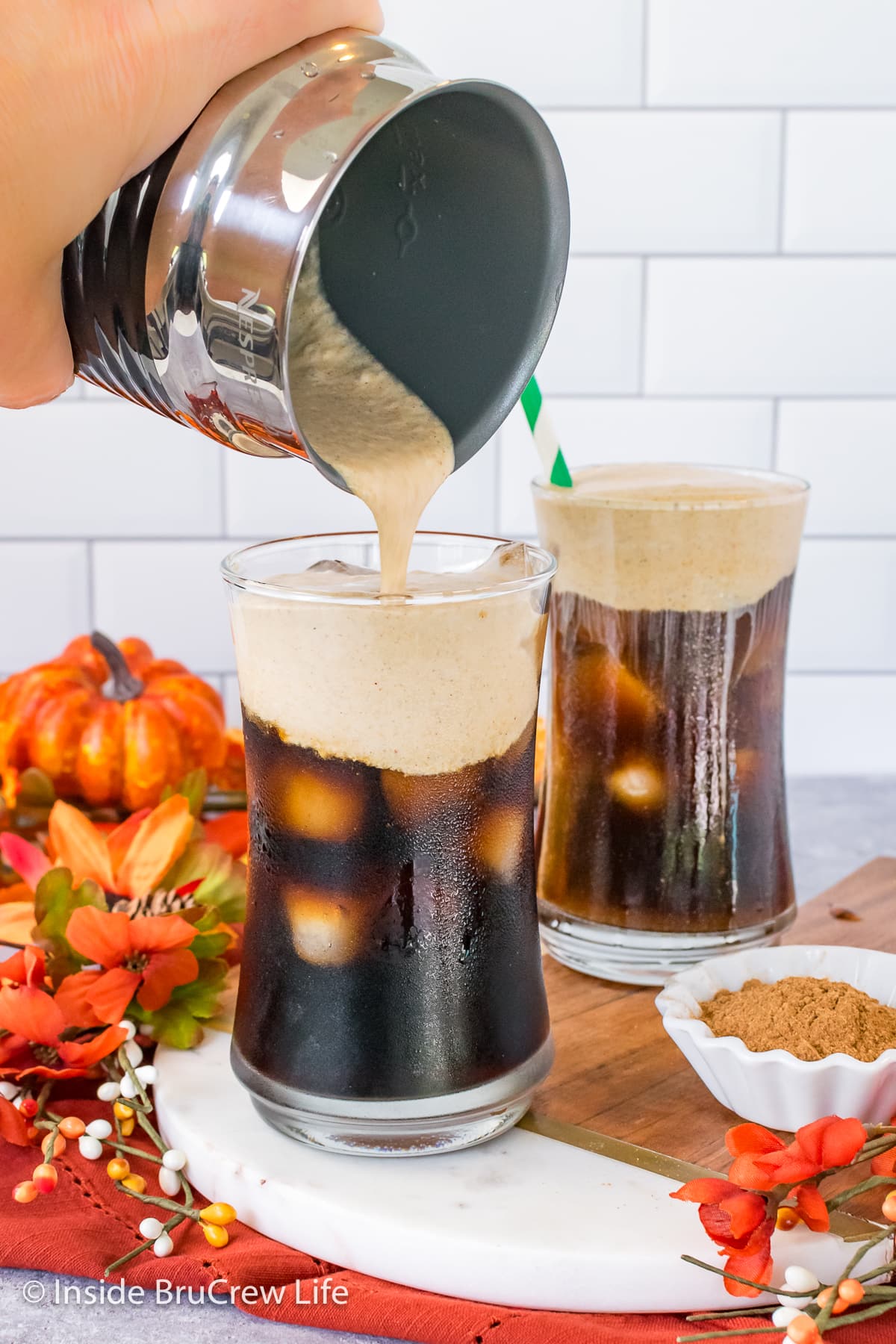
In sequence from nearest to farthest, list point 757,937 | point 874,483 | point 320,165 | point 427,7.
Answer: point 320,165 < point 757,937 < point 427,7 < point 874,483

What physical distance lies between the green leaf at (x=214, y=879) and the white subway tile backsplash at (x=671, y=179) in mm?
798

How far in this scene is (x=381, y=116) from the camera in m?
0.53

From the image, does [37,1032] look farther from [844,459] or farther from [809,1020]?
[844,459]

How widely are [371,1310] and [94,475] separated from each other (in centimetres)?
107

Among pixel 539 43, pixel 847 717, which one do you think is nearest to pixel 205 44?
pixel 539 43

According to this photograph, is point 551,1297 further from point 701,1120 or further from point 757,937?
point 757,937

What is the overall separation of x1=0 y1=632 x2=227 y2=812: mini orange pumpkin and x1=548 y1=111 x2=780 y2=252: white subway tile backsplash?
1.98 feet

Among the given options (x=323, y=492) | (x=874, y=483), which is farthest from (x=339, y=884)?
(x=874, y=483)

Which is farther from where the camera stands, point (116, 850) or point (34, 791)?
point (34, 791)

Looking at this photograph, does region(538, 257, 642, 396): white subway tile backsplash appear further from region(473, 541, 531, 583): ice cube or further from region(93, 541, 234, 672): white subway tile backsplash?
region(473, 541, 531, 583): ice cube

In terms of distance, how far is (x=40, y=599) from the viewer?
5.02 ft

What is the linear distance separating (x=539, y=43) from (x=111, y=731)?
0.76 meters

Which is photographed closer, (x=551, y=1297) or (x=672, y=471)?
(x=551, y=1297)

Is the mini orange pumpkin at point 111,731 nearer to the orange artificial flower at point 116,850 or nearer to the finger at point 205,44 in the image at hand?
the orange artificial flower at point 116,850
